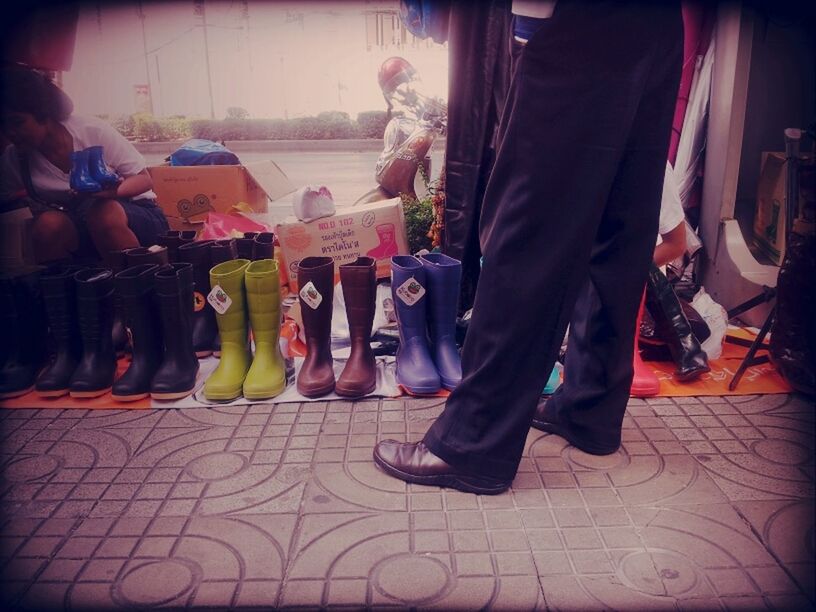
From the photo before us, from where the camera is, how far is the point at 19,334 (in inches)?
105

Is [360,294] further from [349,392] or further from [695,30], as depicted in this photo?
[695,30]

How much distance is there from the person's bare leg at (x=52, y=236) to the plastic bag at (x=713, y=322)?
3272mm

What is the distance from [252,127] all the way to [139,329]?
1338 cm

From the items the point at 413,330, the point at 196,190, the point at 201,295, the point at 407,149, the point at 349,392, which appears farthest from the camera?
the point at 196,190

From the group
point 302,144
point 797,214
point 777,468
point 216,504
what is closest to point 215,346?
point 216,504

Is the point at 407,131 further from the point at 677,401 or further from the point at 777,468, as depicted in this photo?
the point at 777,468

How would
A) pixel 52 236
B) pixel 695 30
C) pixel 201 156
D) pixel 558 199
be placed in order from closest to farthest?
pixel 558 199 < pixel 52 236 < pixel 695 30 < pixel 201 156

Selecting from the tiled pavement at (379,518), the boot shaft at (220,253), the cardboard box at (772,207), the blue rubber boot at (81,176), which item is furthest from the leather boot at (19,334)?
the cardboard box at (772,207)

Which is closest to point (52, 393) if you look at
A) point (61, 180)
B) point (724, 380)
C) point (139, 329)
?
point (139, 329)

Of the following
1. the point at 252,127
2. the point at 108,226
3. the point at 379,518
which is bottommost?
the point at 379,518

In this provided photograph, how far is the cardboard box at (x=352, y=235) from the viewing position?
Result: 3.65 m

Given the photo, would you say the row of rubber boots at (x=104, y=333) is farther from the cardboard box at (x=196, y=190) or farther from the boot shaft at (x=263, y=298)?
the cardboard box at (x=196, y=190)

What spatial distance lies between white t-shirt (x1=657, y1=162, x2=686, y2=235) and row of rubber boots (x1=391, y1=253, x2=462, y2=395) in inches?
33.7

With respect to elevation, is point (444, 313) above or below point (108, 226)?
below
